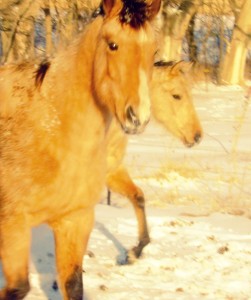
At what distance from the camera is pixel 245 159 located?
38.0 feet

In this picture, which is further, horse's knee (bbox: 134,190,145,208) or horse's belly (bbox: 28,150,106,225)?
horse's knee (bbox: 134,190,145,208)

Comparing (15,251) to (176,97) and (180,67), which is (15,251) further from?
(180,67)

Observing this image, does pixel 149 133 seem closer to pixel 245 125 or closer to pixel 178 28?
pixel 245 125

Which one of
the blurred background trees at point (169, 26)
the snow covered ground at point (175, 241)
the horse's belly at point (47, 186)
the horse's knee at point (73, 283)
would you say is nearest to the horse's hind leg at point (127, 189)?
the snow covered ground at point (175, 241)

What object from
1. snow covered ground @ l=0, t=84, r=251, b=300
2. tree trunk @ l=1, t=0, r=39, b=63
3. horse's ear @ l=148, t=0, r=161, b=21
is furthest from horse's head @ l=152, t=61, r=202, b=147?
tree trunk @ l=1, t=0, r=39, b=63

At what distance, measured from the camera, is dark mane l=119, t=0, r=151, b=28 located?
358cm

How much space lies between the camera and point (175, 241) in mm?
6363

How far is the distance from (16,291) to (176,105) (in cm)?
383

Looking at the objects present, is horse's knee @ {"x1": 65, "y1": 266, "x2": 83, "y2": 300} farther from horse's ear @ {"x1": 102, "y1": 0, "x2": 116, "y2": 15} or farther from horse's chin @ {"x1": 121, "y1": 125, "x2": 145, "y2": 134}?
horse's ear @ {"x1": 102, "y1": 0, "x2": 116, "y2": 15}

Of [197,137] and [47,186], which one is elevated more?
[47,186]

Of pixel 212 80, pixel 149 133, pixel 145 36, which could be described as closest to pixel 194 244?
pixel 145 36

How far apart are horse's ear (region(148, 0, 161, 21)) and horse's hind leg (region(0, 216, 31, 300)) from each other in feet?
4.21

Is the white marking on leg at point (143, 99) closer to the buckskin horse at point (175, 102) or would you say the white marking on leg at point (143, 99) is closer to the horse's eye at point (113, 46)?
the horse's eye at point (113, 46)

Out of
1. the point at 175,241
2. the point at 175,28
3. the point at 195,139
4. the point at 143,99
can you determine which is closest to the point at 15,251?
the point at 143,99
